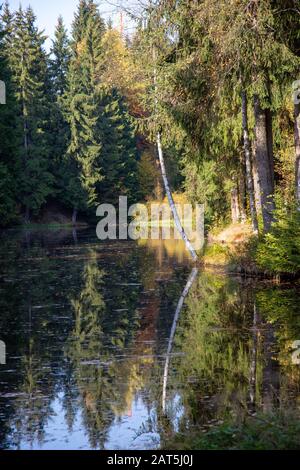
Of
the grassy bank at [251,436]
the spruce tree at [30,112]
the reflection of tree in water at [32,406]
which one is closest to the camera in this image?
the grassy bank at [251,436]

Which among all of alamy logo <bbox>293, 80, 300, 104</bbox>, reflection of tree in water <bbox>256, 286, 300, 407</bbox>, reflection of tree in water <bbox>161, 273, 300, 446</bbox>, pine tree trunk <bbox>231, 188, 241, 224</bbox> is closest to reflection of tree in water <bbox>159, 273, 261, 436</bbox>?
reflection of tree in water <bbox>161, 273, 300, 446</bbox>

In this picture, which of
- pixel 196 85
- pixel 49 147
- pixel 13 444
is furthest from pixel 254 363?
pixel 49 147

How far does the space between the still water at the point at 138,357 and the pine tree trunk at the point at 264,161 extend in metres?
1.97

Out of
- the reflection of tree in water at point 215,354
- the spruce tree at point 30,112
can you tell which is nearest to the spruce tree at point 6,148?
the spruce tree at point 30,112

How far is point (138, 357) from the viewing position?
409 inches

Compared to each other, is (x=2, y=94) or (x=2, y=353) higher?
(x=2, y=94)

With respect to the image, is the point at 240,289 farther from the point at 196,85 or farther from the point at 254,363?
the point at 254,363

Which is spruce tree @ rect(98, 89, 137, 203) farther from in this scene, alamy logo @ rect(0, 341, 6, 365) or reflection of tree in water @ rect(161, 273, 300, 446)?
alamy logo @ rect(0, 341, 6, 365)

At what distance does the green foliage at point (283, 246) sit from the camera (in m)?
16.7

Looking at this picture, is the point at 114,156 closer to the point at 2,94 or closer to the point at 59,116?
the point at 59,116

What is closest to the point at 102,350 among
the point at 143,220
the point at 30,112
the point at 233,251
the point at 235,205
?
the point at 233,251

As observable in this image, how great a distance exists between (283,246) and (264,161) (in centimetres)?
381

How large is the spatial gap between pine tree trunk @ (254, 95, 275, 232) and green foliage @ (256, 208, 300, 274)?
1.79m

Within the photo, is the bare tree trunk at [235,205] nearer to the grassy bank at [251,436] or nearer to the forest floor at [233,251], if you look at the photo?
the forest floor at [233,251]
